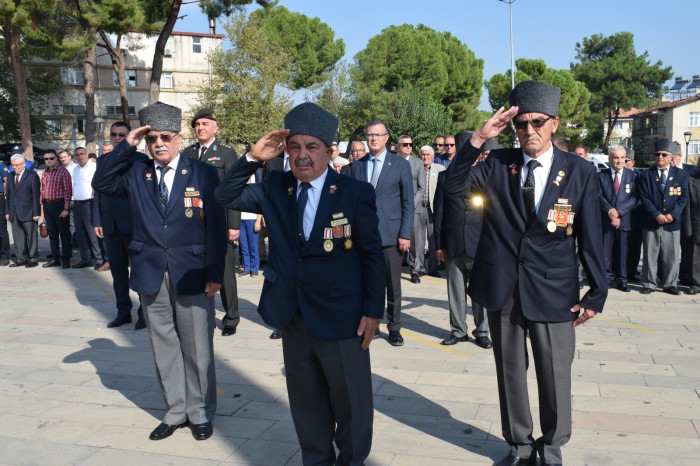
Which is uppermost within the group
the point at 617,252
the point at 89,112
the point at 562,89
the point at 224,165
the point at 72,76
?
the point at 72,76

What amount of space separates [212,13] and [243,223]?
2224cm

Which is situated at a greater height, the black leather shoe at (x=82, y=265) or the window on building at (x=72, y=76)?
the window on building at (x=72, y=76)

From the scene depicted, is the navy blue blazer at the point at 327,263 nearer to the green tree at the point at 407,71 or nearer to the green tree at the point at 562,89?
the green tree at the point at 407,71

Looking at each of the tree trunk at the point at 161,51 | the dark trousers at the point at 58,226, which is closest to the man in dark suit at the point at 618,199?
the dark trousers at the point at 58,226

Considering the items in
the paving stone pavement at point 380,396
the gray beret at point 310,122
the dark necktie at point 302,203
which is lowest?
the paving stone pavement at point 380,396

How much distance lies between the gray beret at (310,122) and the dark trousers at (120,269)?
5006mm

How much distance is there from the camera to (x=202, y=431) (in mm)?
4309

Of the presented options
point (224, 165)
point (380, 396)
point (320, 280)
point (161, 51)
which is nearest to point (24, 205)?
point (224, 165)

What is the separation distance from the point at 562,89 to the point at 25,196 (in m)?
50.2

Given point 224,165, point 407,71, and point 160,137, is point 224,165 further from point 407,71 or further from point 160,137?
point 407,71

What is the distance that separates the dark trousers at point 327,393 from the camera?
129 inches

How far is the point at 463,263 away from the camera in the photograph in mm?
6520

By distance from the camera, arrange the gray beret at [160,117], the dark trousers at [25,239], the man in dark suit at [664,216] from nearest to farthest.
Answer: the gray beret at [160,117], the man in dark suit at [664,216], the dark trousers at [25,239]

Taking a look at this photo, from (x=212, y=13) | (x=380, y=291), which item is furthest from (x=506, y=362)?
(x=212, y=13)
